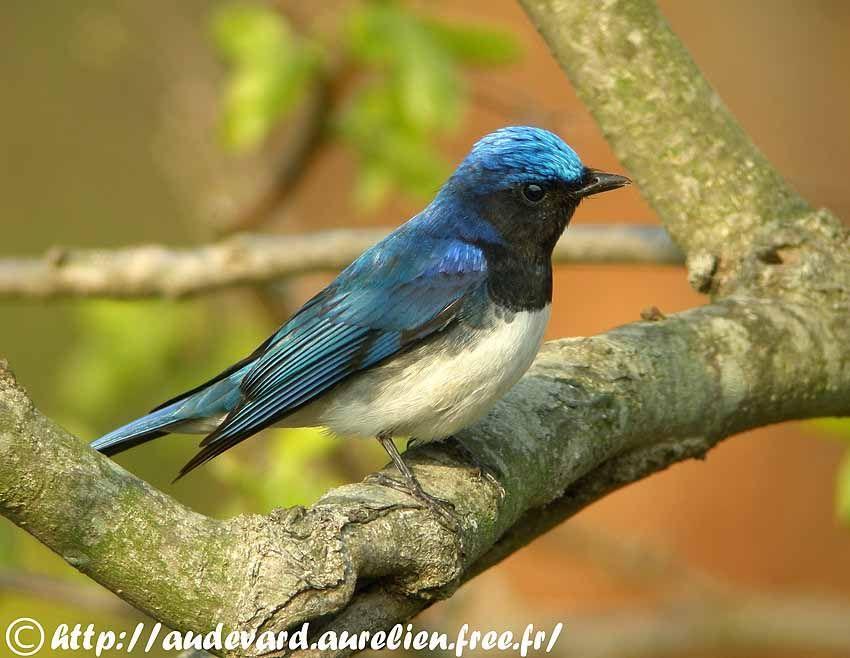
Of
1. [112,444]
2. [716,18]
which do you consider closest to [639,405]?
[112,444]

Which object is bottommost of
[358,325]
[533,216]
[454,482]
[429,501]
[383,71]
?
[429,501]

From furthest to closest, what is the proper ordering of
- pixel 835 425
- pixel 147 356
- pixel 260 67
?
pixel 147 356 → pixel 260 67 → pixel 835 425

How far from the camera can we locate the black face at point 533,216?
3.39 metres

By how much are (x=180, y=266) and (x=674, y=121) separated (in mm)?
1921

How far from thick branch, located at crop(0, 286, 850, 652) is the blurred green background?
3.06 ft

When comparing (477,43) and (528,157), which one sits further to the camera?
(477,43)

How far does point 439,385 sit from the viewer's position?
10.2 feet

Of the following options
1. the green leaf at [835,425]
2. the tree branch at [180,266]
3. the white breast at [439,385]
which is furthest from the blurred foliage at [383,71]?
the green leaf at [835,425]

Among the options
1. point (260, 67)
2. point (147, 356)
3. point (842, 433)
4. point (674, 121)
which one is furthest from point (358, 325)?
point (147, 356)

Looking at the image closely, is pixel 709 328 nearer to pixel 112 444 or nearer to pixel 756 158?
pixel 756 158

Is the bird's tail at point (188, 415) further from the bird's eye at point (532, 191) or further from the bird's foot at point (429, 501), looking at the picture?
the bird's eye at point (532, 191)

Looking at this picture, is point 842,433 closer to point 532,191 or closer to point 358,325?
point 532,191

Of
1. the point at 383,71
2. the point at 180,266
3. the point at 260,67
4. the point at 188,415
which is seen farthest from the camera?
the point at 383,71

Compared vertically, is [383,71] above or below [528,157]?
above
